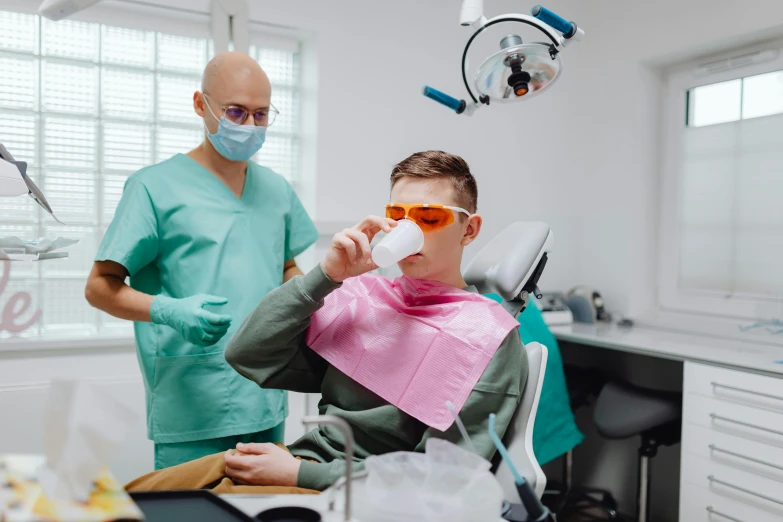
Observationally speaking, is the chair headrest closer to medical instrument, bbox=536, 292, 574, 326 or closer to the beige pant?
the beige pant

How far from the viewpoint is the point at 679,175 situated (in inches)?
130

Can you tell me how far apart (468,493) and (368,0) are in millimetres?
2663

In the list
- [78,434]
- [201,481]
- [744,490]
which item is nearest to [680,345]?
[744,490]

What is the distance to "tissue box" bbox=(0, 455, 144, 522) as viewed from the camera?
682 millimetres

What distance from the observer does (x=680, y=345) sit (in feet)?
8.58

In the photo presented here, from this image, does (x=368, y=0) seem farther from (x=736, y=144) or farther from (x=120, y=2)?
(x=736, y=144)

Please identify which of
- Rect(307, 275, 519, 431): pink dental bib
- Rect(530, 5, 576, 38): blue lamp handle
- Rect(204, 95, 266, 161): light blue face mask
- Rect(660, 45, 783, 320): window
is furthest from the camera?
Rect(660, 45, 783, 320): window

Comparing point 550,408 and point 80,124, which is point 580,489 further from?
point 80,124

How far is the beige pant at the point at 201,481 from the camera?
117cm

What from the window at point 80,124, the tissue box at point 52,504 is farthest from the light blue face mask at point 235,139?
the tissue box at point 52,504

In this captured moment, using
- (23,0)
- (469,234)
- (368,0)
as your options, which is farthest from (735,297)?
(23,0)

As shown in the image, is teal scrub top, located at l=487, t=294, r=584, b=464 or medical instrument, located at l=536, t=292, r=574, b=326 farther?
medical instrument, located at l=536, t=292, r=574, b=326

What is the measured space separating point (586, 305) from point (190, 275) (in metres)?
2.28

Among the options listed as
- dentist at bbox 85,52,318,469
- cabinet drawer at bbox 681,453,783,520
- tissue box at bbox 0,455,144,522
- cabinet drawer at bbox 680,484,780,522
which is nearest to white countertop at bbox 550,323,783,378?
cabinet drawer at bbox 681,453,783,520
